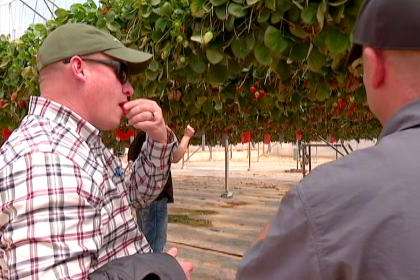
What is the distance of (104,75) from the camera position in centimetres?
133

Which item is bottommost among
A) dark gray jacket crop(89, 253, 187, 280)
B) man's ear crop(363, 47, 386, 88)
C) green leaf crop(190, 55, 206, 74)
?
dark gray jacket crop(89, 253, 187, 280)

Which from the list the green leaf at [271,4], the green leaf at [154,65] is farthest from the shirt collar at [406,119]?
the green leaf at [154,65]

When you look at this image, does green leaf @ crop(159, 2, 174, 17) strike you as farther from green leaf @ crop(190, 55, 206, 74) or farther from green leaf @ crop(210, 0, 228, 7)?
green leaf @ crop(210, 0, 228, 7)

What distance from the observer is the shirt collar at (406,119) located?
82cm

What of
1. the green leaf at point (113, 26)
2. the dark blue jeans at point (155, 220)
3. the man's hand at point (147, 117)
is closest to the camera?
the man's hand at point (147, 117)

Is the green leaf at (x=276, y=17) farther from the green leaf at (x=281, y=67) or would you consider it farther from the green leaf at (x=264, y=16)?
the green leaf at (x=281, y=67)

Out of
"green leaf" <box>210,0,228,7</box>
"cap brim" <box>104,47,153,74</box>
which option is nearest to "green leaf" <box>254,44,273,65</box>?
"green leaf" <box>210,0,228,7</box>

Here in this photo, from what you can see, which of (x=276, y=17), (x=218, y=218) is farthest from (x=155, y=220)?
(x=218, y=218)

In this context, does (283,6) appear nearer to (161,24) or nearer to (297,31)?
(297,31)

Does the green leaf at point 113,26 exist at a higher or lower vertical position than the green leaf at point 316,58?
higher

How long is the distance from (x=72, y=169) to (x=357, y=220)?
0.64 meters

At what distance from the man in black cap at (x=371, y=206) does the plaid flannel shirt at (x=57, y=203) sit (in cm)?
40

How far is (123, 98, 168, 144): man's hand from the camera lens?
1.42m

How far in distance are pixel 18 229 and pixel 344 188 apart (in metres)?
0.66
